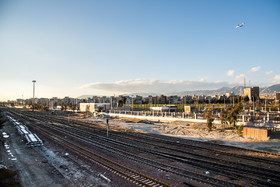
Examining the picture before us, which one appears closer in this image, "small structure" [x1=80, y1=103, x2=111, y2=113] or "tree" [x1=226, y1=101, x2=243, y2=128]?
"tree" [x1=226, y1=101, x2=243, y2=128]

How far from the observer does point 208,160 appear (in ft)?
44.6

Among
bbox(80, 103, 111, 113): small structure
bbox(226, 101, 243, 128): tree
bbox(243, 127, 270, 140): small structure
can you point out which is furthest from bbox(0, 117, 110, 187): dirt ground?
bbox(80, 103, 111, 113): small structure

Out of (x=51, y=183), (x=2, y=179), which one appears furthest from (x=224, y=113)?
(x=2, y=179)

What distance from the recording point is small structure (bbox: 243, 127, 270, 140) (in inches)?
824

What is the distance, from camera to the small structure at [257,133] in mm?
20922

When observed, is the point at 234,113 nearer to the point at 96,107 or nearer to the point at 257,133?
the point at 257,133

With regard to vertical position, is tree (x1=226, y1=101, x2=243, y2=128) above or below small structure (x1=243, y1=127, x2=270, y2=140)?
above

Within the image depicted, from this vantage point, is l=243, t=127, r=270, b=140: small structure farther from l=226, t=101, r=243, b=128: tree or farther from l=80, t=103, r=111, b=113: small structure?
l=80, t=103, r=111, b=113: small structure

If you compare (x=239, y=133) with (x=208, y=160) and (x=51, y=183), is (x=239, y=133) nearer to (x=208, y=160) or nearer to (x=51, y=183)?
(x=208, y=160)

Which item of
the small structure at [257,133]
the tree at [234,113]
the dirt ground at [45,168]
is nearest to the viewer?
the dirt ground at [45,168]

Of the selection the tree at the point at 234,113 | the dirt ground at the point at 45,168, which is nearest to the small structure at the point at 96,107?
the tree at the point at 234,113

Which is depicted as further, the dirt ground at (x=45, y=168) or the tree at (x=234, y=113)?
the tree at (x=234, y=113)

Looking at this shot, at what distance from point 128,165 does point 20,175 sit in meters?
6.88

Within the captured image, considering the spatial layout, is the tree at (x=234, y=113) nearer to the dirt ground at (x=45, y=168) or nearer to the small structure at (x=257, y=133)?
the small structure at (x=257, y=133)
